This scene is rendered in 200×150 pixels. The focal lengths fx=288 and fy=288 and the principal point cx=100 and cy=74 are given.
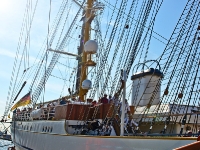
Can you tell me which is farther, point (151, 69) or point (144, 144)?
point (151, 69)

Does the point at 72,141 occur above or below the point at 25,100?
below

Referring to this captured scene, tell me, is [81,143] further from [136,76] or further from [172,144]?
[136,76]

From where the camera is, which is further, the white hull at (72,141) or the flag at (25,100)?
the flag at (25,100)

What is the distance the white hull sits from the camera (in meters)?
5.07

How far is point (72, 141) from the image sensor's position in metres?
8.71

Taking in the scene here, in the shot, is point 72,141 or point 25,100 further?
point 25,100

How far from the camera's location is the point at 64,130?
980cm

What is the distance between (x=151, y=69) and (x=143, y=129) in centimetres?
287

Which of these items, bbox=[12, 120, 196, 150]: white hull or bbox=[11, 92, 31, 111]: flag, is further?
bbox=[11, 92, 31, 111]: flag

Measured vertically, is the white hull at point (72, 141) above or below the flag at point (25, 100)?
below

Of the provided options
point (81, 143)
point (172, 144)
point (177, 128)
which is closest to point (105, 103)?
point (81, 143)

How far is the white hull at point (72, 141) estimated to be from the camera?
5.07m

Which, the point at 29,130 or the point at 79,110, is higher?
the point at 79,110

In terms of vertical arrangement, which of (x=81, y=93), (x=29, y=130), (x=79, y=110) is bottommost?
(x=29, y=130)
